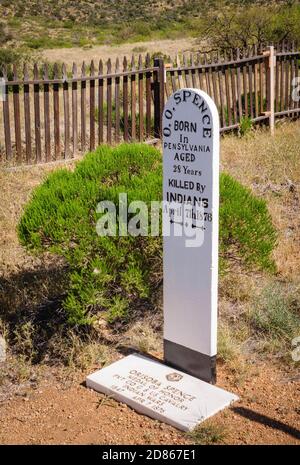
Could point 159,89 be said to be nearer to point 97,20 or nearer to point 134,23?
point 134,23

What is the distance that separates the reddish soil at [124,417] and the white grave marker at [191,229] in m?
0.36

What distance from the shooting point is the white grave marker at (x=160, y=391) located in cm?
374

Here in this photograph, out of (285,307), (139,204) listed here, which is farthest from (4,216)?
(285,307)

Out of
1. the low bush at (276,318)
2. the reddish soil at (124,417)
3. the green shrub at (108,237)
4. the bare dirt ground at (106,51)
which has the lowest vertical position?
the reddish soil at (124,417)

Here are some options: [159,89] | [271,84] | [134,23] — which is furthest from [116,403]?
[134,23]

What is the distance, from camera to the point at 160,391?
13.1ft

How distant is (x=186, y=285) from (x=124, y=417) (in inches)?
36.4

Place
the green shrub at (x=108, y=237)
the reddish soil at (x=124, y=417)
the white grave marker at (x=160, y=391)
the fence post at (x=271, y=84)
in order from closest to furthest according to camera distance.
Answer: the reddish soil at (x=124, y=417) < the white grave marker at (x=160, y=391) < the green shrub at (x=108, y=237) < the fence post at (x=271, y=84)

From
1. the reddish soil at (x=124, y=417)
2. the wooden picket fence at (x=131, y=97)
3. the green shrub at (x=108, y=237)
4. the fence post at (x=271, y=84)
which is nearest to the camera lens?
the reddish soil at (x=124, y=417)

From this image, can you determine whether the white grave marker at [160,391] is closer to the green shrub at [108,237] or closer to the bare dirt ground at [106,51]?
the green shrub at [108,237]

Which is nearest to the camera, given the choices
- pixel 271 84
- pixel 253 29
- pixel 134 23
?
pixel 271 84

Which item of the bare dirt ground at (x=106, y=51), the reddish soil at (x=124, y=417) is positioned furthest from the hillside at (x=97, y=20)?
the reddish soil at (x=124, y=417)

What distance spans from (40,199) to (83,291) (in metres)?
0.82
